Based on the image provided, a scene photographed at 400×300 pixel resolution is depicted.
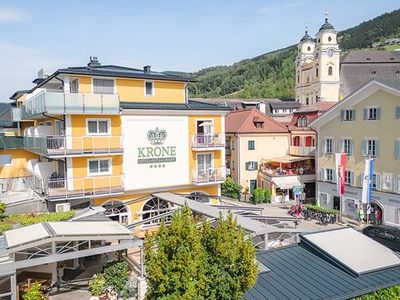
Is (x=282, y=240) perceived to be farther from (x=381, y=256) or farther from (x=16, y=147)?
(x=16, y=147)

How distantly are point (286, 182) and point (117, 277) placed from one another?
26.8 m

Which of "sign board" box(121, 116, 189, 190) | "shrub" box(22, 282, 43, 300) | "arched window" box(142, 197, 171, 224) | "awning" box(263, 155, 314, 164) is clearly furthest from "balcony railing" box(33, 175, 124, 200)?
"awning" box(263, 155, 314, 164)

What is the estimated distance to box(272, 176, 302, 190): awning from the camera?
40594 millimetres

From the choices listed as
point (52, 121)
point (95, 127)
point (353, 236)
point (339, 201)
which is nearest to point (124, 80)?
point (95, 127)

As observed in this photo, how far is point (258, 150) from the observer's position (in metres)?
44.4

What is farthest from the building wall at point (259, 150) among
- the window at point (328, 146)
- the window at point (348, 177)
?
the window at point (348, 177)

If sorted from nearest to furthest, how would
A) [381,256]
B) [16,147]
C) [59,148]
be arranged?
[381,256], [59,148], [16,147]

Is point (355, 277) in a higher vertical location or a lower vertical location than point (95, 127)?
lower

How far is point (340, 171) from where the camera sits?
32.8 metres

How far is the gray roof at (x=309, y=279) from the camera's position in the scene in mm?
12109

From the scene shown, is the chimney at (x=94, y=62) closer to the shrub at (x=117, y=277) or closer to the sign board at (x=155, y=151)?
the sign board at (x=155, y=151)

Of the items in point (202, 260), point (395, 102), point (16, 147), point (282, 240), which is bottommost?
point (282, 240)

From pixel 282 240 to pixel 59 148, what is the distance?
601 inches

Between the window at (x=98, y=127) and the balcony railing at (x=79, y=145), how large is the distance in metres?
0.44
